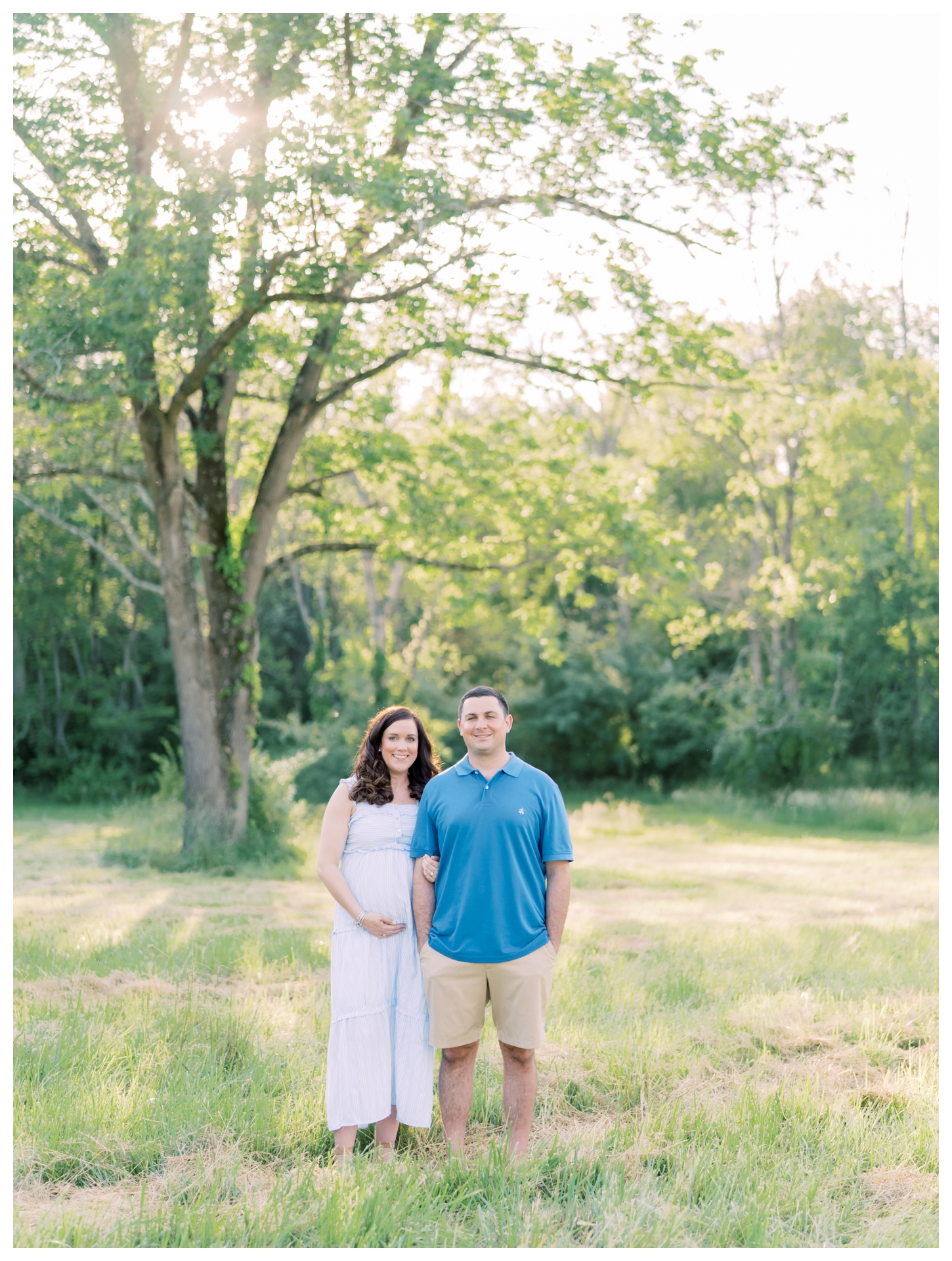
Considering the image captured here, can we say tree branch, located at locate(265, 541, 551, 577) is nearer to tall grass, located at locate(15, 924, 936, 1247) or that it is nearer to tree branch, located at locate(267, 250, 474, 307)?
tree branch, located at locate(267, 250, 474, 307)

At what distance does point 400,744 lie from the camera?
4.63 m

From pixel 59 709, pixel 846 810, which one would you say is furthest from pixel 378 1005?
pixel 59 709

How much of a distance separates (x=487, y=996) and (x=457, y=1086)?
0.39 m

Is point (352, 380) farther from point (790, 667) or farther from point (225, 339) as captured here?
point (790, 667)

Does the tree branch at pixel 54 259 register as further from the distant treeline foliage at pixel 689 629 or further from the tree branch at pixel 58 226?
the distant treeline foliage at pixel 689 629

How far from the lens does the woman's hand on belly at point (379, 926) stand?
14.6 feet

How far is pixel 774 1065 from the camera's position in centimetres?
571

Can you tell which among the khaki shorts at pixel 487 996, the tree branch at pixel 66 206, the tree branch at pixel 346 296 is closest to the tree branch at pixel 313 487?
the tree branch at pixel 346 296

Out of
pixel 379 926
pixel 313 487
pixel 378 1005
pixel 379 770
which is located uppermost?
pixel 313 487

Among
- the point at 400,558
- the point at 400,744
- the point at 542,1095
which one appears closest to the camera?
the point at 400,744

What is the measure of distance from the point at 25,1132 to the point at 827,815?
20.2 meters

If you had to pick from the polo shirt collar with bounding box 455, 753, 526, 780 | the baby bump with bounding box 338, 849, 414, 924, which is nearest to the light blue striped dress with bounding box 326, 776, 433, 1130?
the baby bump with bounding box 338, 849, 414, 924

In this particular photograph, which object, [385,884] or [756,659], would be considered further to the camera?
[756,659]

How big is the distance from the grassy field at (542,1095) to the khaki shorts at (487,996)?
43 cm
